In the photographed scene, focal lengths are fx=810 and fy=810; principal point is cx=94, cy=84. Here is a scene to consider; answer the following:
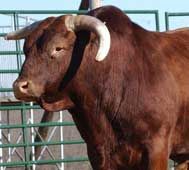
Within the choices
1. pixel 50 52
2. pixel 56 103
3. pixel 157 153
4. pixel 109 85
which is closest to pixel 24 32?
pixel 50 52

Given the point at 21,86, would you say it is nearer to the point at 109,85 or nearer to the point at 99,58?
the point at 99,58

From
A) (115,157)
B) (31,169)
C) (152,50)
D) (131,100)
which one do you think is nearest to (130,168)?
(115,157)

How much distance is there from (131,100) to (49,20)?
1.02 meters

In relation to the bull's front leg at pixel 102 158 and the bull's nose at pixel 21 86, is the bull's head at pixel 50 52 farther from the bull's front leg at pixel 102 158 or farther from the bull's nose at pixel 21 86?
the bull's front leg at pixel 102 158

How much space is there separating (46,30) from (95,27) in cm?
44

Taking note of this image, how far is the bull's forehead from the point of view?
22.8ft

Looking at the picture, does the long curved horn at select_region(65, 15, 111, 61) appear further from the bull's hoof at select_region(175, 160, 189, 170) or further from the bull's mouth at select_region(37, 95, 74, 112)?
the bull's hoof at select_region(175, 160, 189, 170)

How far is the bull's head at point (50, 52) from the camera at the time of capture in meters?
6.78

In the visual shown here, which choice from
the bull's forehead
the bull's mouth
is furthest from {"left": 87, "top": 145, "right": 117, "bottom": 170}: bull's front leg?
the bull's forehead

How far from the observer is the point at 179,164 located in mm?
8188

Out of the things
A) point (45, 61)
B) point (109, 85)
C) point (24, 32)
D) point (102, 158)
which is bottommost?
point (102, 158)

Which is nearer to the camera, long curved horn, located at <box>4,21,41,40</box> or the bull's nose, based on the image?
the bull's nose

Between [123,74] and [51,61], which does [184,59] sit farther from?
[51,61]

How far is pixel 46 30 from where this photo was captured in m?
7.01
